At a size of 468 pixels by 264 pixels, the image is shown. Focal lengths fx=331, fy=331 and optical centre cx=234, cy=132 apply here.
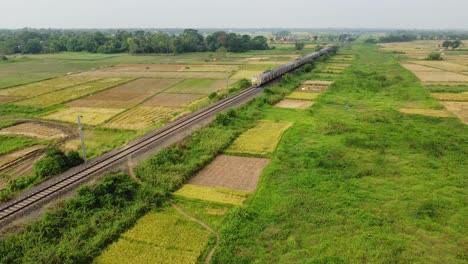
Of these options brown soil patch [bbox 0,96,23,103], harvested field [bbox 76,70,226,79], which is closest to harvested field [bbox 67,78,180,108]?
harvested field [bbox 76,70,226,79]

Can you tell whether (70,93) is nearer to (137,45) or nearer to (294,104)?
(294,104)

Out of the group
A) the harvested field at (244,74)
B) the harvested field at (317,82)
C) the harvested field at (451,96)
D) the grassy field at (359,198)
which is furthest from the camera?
the harvested field at (244,74)

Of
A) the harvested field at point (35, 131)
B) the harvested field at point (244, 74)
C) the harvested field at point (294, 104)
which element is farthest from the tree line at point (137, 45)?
the harvested field at point (35, 131)

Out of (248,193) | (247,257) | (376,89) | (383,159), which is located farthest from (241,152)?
(376,89)

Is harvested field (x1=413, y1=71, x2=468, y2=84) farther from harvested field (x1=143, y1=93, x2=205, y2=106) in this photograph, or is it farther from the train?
harvested field (x1=143, y1=93, x2=205, y2=106)

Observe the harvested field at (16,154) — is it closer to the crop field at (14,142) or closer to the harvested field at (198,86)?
the crop field at (14,142)
